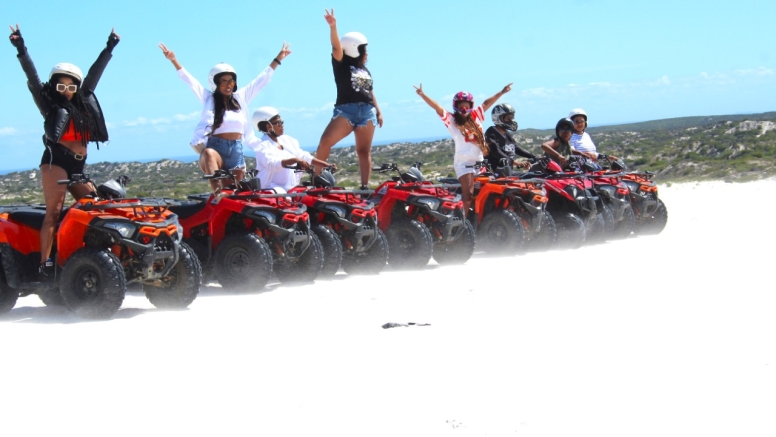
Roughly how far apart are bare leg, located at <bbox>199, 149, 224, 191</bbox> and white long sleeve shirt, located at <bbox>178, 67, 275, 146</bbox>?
15 cm

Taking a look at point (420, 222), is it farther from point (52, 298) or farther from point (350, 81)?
point (52, 298)

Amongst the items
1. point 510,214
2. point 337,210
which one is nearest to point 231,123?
point 337,210

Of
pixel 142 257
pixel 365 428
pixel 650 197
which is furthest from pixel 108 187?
pixel 650 197

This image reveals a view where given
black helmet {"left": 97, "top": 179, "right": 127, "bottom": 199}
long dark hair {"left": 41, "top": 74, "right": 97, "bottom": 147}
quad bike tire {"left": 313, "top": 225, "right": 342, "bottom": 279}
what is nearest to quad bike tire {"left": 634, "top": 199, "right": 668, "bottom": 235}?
quad bike tire {"left": 313, "top": 225, "right": 342, "bottom": 279}

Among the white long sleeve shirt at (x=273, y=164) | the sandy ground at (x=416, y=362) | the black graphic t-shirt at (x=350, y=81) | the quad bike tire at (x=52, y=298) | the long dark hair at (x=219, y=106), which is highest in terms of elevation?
the black graphic t-shirt at (x=350, y=81)

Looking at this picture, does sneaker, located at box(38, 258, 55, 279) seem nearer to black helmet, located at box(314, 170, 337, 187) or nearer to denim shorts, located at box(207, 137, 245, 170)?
denim shorts, located at box(207, 137, 245, 170)

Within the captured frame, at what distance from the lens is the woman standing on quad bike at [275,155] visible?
368 inches

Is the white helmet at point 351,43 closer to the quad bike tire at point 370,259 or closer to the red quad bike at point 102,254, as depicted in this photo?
the quad bike tire at point 370,259

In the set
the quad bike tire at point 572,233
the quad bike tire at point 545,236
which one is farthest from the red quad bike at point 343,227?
the quad bike tire at point 572,233

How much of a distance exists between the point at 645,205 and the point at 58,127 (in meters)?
9.06

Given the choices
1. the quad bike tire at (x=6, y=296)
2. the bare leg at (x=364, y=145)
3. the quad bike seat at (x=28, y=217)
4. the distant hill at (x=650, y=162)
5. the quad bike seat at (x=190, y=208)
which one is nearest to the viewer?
the quad bike tire at (x=6, y=296)

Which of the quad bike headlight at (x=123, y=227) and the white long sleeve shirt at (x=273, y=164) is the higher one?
the white long sleeve shirt at (x=273, y=164)

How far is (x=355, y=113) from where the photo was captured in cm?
1007

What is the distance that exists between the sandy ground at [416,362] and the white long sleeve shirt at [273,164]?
1601 millimetres
